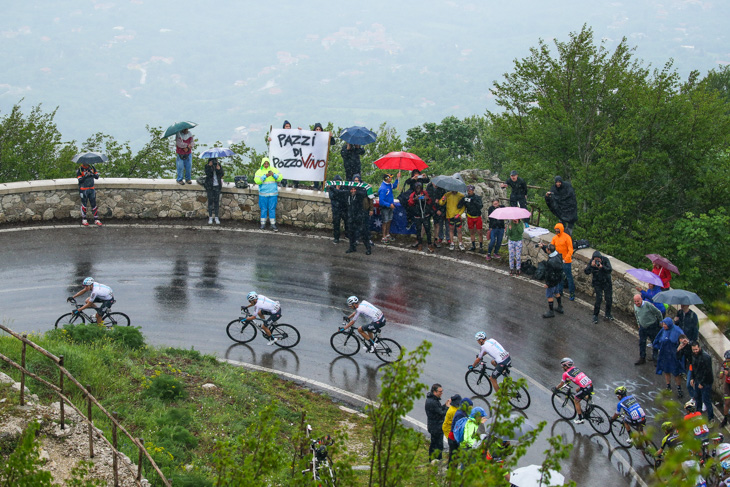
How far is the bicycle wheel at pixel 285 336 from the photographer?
52.5 ft

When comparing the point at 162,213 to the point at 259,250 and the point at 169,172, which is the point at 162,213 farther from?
the point at 169,172

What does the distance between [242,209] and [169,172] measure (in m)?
19.4

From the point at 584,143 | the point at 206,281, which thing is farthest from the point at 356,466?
the point at 584,143

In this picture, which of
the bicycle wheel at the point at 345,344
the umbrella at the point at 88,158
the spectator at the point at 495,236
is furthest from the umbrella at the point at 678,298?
the umbrella at the point at 88,158

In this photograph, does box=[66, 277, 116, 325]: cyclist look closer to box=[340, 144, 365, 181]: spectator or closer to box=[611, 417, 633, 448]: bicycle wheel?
box=[340, 144, 365, 181]: spectator

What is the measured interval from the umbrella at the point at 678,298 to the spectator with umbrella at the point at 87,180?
15.2 meters

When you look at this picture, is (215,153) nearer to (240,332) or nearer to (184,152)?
(184,152)

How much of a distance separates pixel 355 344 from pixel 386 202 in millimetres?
6246

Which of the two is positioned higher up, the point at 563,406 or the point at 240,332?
the point at 240,332

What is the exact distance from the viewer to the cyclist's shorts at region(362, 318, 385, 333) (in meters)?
15.3

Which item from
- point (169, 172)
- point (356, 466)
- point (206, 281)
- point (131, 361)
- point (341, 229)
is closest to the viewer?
point (356, 466)

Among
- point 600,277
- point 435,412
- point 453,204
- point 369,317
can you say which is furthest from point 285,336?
point 600,277

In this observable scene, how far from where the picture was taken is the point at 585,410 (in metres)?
13.6

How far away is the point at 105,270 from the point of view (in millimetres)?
19125
